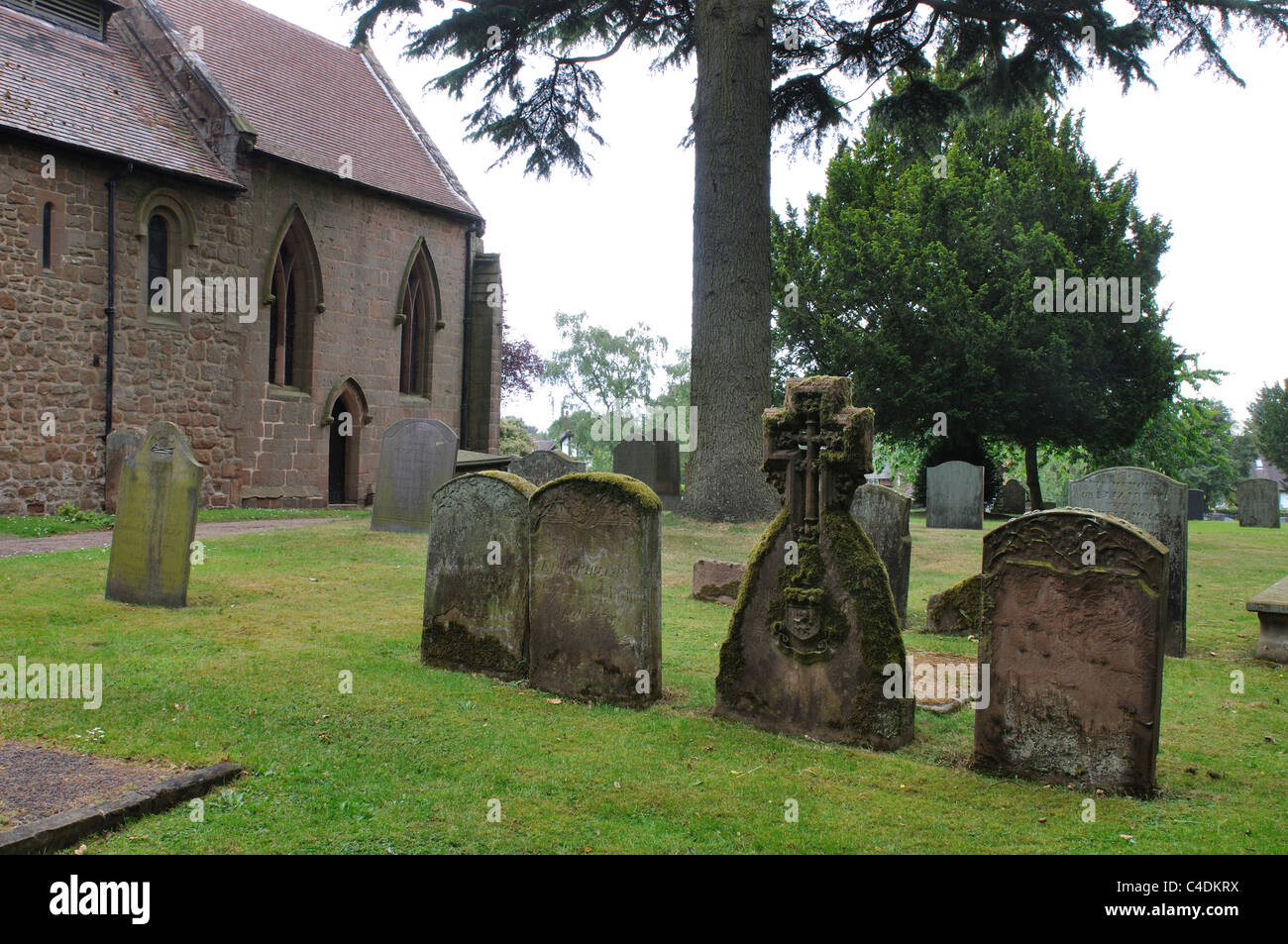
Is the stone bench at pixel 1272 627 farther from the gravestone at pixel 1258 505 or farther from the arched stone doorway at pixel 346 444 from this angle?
the gravestone at pixel 1258 505

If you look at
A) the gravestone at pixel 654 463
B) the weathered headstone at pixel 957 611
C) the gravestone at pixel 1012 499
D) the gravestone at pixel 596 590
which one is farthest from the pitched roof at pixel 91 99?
the gravestone at pixel 1012 499

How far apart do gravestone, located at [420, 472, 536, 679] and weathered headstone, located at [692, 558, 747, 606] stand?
3.96 m

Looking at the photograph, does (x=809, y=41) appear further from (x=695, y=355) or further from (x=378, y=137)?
(x=378, y=137)

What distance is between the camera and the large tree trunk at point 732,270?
15.7 m

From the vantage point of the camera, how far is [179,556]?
27.6 ft

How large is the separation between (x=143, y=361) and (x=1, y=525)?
4547 mm

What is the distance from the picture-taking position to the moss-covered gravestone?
17.9 feet

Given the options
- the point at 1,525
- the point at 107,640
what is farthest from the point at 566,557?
the point at 1,525

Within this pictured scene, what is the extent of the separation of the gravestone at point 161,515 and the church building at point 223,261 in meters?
9.06

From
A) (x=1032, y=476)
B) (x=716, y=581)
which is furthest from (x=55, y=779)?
(x=1032, y=476)

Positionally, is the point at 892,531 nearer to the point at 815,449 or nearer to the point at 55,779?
the point at 815,449

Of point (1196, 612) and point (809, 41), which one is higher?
point (809, 41)

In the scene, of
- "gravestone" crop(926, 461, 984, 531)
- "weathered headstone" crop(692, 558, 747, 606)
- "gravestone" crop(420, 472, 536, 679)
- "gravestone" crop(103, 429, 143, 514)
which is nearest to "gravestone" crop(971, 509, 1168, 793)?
"gravestone" crop(420, 472, 536, 679)

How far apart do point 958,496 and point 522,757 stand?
17.4 metres
